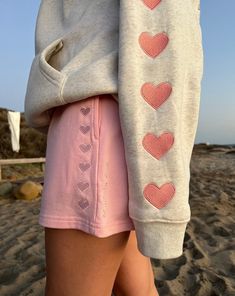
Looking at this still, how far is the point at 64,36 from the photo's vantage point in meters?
0.82

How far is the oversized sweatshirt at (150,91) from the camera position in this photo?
68 cm

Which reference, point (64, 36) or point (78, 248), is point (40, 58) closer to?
point (64, 36)

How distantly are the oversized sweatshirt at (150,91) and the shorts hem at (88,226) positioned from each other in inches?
1.4

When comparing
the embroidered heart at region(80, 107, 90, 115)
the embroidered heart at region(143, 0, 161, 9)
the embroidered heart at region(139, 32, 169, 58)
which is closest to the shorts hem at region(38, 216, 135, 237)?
the embroidered heart at region(80, 107, 90, 115)

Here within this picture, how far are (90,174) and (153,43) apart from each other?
0.32 m

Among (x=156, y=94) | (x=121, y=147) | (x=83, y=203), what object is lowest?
(x=83, y=203)

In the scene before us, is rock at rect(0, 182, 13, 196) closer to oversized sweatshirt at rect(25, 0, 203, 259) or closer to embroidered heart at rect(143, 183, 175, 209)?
oversized sweatshirt at rect(25, 0, 203, 259)

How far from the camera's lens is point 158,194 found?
2.22ft

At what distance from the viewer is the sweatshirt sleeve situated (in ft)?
2.22

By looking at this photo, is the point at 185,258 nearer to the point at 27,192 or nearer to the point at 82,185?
the point at 82,185

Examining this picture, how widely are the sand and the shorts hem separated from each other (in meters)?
1.60

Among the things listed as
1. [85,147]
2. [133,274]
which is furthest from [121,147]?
[133,274]

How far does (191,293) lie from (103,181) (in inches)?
67.5

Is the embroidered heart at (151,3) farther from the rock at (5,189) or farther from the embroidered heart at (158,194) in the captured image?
the rock at (5,189)
